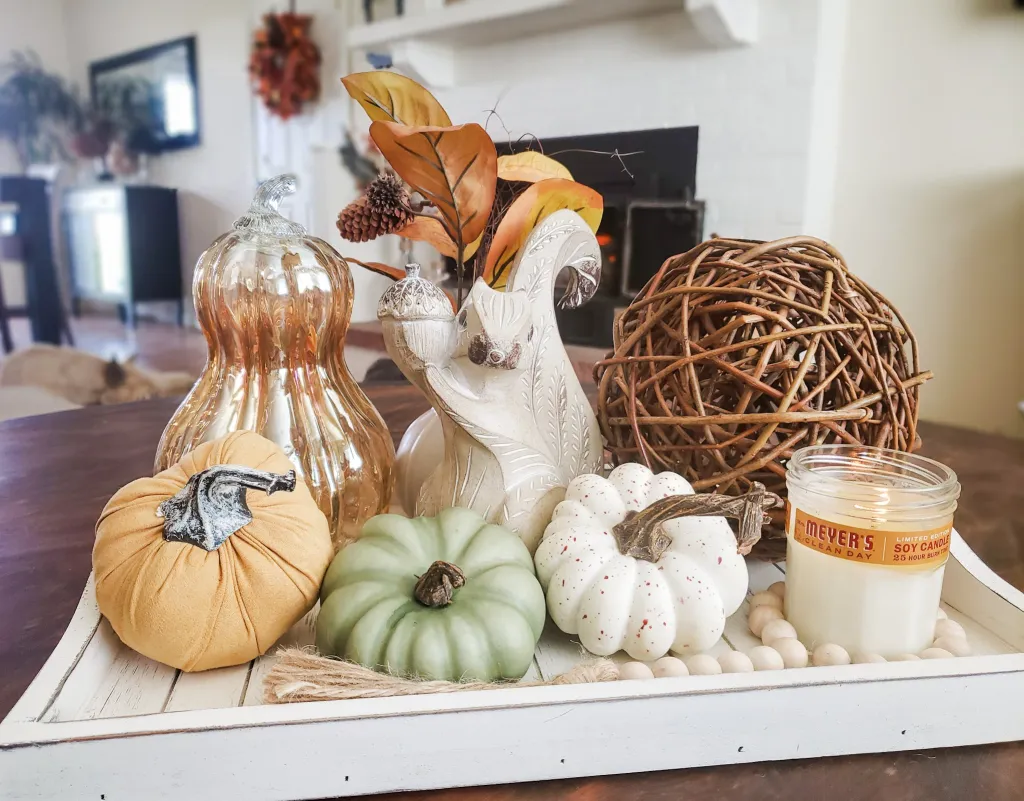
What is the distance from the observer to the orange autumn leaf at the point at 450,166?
57cm

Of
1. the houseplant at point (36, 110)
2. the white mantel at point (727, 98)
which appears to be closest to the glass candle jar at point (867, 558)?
the white mantel at point (727, 98)

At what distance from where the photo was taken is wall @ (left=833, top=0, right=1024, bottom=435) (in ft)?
6.75

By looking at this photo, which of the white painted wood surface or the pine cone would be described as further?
the white painted wood surface

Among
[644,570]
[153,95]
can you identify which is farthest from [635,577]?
[153,95]

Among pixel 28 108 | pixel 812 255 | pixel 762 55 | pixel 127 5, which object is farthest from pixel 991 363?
pixel 28 108

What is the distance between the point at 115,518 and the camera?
495 millimetres

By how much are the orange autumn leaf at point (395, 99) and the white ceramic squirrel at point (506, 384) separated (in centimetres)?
13

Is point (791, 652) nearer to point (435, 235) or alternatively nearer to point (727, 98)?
point (435, 235)

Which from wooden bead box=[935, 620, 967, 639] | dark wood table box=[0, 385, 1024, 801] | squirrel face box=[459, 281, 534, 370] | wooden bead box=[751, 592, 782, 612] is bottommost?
dark wood table box=[0, 385, 1024, 801]

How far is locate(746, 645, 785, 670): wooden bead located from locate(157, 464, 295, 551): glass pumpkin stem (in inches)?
12.3

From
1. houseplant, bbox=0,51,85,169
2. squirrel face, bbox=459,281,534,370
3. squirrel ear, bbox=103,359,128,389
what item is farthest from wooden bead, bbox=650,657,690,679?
houseplant, bbox=0,51,85,169

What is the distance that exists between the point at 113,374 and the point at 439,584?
1.96 m

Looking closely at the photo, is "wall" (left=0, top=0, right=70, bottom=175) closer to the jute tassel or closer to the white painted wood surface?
the white painted wood surface

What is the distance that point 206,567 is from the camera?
18.5 inches
